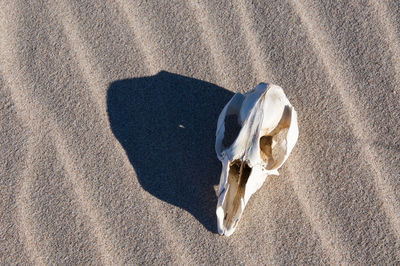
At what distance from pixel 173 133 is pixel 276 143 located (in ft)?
1.62

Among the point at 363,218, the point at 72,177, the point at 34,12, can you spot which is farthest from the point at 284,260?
the point at 34,12

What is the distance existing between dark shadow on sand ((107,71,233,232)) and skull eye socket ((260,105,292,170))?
256 millimetres

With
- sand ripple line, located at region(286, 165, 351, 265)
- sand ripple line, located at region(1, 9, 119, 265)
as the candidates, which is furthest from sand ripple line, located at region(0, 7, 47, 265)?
sand ripple line, located at region(286, 165, 351, 265)

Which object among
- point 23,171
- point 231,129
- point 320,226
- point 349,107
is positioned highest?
point 23,171

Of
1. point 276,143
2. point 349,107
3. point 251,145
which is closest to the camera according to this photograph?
point 251,145

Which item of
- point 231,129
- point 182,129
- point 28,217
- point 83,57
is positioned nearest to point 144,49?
point 83,57

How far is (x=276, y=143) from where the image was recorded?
2244 mm

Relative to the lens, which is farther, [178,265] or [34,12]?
[34,12]

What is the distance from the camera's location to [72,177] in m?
2.36

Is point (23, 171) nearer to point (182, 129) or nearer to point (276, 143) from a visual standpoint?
point (182, 129)

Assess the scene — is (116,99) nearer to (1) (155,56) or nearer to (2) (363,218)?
(1) (155,56)

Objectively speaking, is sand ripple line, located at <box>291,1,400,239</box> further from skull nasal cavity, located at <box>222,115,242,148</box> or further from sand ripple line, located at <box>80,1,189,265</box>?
sand ripple line, located at <box>80,1,189,265</box>

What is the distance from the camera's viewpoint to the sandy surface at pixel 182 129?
2281 millimetres

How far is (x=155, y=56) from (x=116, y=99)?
0.95 feet
